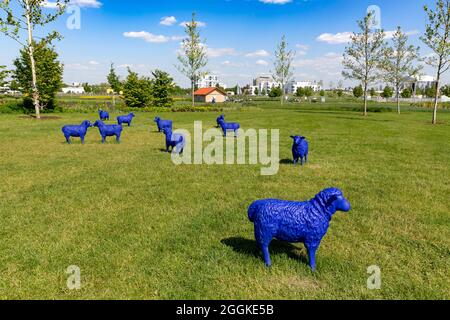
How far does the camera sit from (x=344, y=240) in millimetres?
5336

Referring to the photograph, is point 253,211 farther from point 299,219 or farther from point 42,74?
point 42,74

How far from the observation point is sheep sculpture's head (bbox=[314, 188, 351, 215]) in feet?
13.4

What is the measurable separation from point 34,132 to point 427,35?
1216 inches

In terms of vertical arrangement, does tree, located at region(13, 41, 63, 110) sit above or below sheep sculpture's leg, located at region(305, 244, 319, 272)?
above

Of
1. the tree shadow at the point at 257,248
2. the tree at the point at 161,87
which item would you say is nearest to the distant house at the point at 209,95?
the tree at the point at 161,87

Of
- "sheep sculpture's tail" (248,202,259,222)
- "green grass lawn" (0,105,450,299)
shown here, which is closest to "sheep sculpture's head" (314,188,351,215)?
"sheep sculpture's tail" (248,202,259,222)

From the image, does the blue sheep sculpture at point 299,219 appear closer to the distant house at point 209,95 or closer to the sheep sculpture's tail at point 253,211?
the sheep sculpture's tail at point 253,211

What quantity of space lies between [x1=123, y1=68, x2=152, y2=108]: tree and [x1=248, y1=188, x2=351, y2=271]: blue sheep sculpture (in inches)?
1638

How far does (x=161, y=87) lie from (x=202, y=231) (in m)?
40.8

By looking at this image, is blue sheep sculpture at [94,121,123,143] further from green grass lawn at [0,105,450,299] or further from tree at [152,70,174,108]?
tree at [152,70,174,108]

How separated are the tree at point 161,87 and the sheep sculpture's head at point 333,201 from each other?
4222cm

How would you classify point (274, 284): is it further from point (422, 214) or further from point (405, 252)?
point (422, 214)
